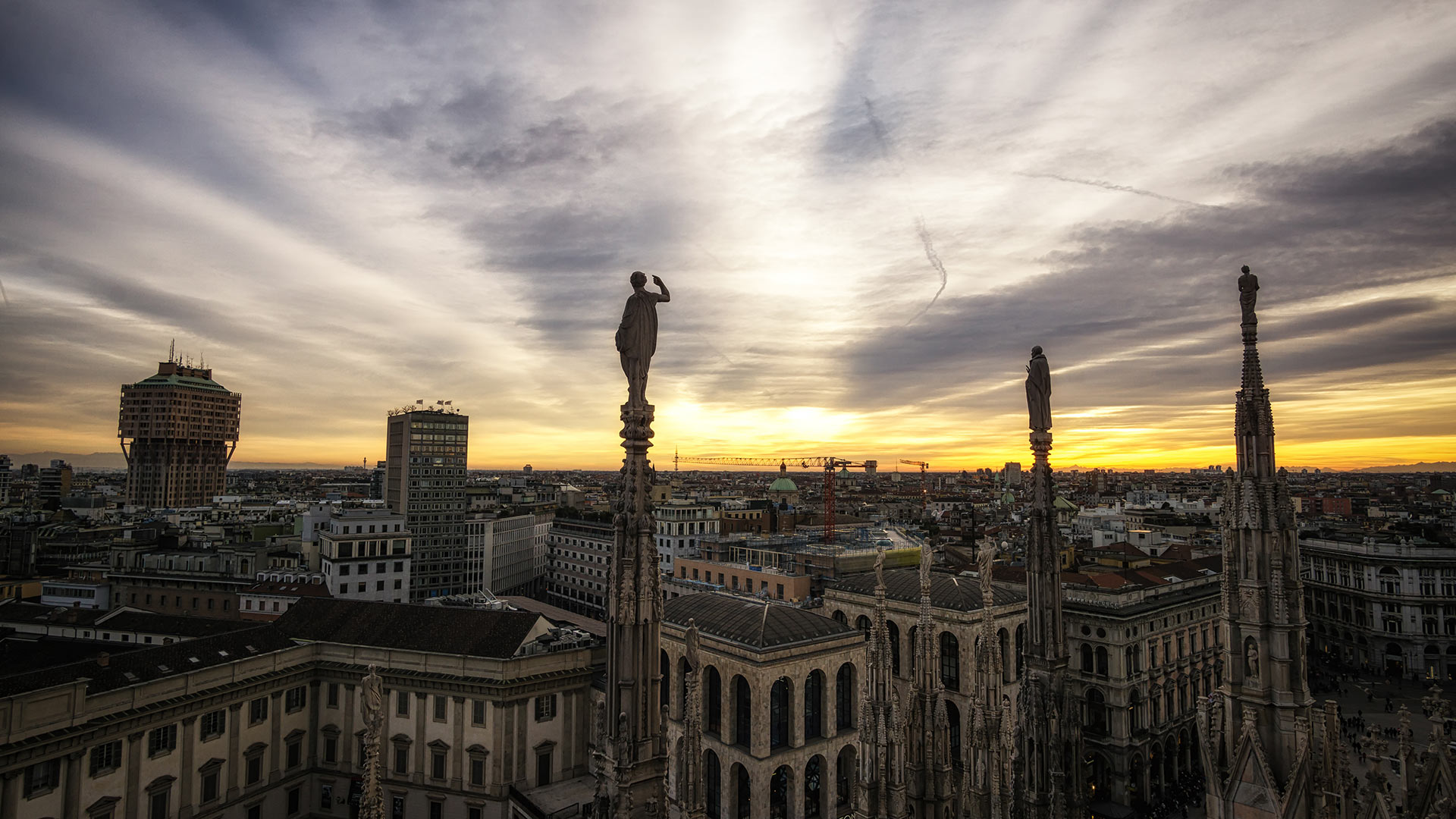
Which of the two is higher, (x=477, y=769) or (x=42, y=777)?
(x=42, y=777)

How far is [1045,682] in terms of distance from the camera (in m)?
9.42

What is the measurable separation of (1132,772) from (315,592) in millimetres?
61121

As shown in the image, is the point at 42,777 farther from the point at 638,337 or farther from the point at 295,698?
the point at 638,337

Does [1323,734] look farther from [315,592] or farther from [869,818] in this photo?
[315,592]

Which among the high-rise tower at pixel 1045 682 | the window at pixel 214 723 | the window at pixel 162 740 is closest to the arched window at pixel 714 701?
the window at pixel 214 723

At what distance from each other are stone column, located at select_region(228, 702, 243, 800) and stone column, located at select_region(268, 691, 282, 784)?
1.85 meters

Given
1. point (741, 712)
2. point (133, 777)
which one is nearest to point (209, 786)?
point (133, 777)

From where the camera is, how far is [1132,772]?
46656 mm

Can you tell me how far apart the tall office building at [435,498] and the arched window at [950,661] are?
69.1 meters

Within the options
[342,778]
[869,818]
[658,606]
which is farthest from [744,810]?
[658,606]

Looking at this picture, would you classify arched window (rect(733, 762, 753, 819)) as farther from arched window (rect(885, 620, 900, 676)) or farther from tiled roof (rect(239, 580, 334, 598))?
tiled roof (rect(239, 580, 334, 598))

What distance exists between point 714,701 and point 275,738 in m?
23.6

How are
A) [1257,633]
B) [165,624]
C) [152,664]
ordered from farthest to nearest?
[165,624]
[152,664]
[1257,633]

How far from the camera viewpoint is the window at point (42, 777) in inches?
1091
